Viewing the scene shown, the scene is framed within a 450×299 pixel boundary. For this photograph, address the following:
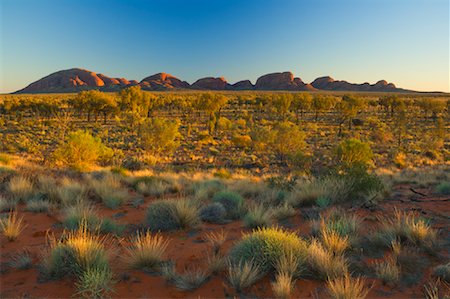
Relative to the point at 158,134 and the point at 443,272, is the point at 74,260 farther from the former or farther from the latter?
the point at 158,134

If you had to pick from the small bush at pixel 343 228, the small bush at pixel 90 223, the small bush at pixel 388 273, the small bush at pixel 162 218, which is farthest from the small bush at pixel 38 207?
the small bush at pixel 388 273

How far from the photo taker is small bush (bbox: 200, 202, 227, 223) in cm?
700

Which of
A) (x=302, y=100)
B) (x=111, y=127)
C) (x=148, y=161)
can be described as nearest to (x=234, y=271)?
(x=148, y=161)

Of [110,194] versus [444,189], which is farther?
[444,189]

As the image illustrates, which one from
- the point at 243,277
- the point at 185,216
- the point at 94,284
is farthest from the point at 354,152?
the point at 94,284

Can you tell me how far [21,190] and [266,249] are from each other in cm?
718

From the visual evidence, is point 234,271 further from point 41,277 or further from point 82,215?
point 82,215

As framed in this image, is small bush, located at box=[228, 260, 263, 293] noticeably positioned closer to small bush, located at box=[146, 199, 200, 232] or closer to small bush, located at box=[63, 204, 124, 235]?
small bush, located at box=[146, 199, 200, 232]

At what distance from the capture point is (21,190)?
838cm

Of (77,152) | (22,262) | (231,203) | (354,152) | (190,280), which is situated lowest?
(354,152)

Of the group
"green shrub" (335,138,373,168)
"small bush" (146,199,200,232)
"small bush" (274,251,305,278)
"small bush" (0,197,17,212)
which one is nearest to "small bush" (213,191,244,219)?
"small bush" (146,199,200,232)

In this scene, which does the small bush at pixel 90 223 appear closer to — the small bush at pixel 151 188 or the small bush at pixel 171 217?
the small bush at pixel 171 217

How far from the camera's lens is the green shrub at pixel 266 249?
434cm

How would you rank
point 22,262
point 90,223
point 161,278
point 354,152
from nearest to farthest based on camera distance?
point 161,278
point 22,262
point 90,223
point 354,152
